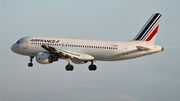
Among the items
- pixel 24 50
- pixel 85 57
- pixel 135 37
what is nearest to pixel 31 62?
pixel 24 50

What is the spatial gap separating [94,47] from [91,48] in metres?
0.51

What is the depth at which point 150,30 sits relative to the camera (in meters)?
85.2

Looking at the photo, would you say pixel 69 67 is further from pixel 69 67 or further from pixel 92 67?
pixel 92 67

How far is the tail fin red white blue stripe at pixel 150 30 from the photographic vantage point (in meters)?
84.1

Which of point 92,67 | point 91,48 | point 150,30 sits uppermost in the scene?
point 150,30

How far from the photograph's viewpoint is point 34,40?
286 ft

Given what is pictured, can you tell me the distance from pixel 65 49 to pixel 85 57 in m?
3.57

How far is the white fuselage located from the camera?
Answer: 3236 inches

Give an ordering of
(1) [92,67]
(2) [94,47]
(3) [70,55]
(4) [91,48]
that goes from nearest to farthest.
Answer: (3) [70,55]
(2) [94,47]
(4) [91,48]
(1) [92,67]

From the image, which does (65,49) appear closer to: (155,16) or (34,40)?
(34,40)

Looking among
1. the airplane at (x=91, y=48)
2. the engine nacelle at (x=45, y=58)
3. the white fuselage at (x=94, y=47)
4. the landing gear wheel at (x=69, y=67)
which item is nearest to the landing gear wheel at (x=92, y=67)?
the airplane at (x=91, y=48)

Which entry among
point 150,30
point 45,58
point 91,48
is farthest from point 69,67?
point 150,30

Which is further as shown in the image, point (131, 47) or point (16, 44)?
point (16, 44)

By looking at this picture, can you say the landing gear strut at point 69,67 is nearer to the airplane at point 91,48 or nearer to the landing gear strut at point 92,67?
the airplane at point 91,48
